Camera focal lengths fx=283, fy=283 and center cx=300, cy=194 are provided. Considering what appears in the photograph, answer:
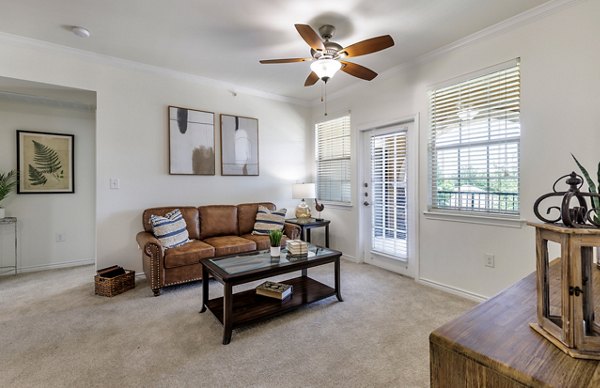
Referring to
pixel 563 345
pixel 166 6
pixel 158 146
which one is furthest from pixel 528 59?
pixel 158 146

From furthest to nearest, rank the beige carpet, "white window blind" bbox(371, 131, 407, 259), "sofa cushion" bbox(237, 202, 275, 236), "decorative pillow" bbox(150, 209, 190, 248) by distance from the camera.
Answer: "sofa cushion" bbox(237, 202, 275, 236) < "white window blind" bbox(371, 131, 407, 259) < "decorative pillow" bbox(150, 209, 190, 248) < the beige carpet

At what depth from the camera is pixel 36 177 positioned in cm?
382

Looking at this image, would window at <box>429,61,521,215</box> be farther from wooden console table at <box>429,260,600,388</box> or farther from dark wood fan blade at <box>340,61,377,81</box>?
wooden console table at <box>429,260,600,388</box>

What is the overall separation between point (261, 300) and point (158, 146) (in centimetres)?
249

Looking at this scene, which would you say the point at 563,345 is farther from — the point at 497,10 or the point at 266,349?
the point at 497,10

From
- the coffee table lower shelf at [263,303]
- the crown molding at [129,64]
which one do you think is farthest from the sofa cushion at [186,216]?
the crown molding at [129,64]

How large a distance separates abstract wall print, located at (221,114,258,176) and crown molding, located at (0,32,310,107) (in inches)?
17.2

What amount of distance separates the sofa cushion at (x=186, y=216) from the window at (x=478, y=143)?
300 cm

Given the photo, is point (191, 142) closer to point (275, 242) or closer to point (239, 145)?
point (239, 145)

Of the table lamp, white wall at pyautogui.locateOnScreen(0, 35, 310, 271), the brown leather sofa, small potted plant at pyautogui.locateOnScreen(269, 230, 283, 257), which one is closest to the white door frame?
the table lamp

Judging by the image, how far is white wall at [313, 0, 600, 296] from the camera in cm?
223

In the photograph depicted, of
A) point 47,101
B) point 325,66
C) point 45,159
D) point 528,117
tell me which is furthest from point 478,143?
point 45,159

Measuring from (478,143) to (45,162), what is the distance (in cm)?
538

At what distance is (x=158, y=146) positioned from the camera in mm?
3746
